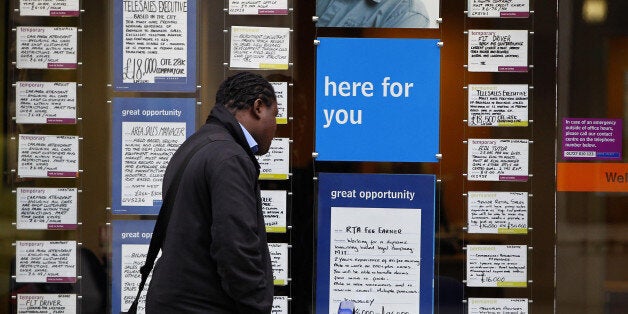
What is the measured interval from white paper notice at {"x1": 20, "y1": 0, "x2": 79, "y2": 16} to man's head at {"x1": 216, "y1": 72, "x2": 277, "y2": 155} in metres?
1.84

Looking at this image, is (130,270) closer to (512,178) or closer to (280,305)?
(280,305)

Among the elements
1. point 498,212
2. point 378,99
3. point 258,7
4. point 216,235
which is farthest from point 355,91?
point 216,235

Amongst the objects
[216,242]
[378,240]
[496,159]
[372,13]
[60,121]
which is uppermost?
[372,13]

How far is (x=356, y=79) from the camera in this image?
5270 mm

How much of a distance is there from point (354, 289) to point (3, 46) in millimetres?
2515

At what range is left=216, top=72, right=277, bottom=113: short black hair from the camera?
12.7 feet

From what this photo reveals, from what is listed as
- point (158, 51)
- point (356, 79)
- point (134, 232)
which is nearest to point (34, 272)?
point (134, 232)

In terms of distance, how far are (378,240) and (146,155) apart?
1.45 meters

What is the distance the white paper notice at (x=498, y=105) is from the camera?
5250 millimetres

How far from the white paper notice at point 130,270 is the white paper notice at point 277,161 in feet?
2.75

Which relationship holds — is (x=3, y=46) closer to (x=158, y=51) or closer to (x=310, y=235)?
(x=158, y=51)

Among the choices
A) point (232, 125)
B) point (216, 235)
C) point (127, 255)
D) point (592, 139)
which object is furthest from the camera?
point (127, 255)

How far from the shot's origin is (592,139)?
17.2 ft

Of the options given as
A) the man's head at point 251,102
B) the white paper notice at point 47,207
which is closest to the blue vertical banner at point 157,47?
the white paper notice at point 47,207
